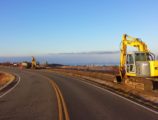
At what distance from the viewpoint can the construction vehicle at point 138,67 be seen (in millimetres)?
24125

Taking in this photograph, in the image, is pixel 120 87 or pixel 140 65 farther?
pixel 120 87

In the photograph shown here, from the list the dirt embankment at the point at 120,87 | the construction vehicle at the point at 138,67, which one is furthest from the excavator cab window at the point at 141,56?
the dirt embankment at the point at 120,87

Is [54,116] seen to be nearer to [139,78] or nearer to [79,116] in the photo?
[79,116]

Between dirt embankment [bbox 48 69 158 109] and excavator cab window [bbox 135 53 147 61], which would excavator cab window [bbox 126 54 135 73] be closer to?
excavator cab window [bbox 135 53 147 61]

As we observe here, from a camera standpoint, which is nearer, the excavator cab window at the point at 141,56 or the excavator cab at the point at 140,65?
the excavator cab at the point at 140,65

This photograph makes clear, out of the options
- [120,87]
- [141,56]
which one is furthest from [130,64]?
[120,87]

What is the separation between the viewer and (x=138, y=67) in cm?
2667

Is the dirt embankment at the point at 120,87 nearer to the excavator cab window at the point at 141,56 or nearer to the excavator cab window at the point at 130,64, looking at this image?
the excavator cab window at the point at 130,64

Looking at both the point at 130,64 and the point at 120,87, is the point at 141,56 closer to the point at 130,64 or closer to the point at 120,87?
the point at 130,64

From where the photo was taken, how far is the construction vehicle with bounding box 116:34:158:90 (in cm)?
2412

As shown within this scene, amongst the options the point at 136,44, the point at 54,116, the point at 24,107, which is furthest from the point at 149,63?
the point at 54,116

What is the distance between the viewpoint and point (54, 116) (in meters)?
13.5

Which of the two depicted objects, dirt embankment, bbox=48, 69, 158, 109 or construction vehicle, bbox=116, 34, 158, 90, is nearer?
dirt embankment, bbox=48, 69, 158, 109

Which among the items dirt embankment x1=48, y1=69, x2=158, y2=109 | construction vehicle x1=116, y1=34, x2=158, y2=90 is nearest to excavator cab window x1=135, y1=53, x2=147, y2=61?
construction vehicle x1=116, y1=34, x2=158, y2=90
